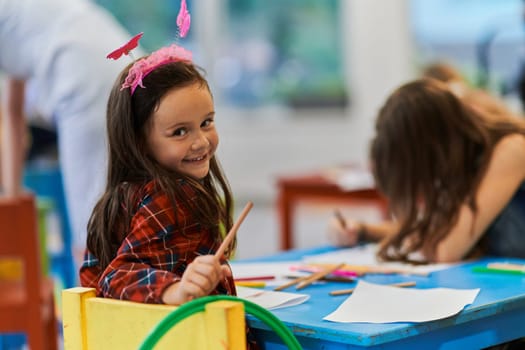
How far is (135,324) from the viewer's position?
124 cm

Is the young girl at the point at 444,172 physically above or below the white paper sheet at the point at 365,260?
above

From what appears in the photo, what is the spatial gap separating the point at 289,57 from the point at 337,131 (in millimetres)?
756

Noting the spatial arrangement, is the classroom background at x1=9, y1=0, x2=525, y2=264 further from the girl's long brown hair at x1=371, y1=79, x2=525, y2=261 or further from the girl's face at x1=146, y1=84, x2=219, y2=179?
the girl's face at x1=146, y1=84, x2=219, y2=179

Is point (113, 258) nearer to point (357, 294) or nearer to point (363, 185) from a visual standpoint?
point (357, 294)

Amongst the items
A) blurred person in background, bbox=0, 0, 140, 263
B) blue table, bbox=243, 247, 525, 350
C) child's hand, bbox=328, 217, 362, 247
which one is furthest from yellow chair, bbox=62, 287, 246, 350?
child's hand, bbox=328, 217, 362, 247

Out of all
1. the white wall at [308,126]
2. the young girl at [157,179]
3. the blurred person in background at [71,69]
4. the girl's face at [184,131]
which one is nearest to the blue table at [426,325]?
the young girl at [157,179]

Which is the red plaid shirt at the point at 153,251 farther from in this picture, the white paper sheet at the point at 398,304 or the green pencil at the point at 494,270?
the green pencil at the point at 494,270

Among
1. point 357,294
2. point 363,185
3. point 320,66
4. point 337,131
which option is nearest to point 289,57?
point 320,66

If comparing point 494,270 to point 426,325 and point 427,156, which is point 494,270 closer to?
point 427,156

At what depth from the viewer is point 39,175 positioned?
3500 millimetres

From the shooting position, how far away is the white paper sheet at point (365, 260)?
71.3 inches

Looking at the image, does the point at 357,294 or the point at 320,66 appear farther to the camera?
the point at 320,66

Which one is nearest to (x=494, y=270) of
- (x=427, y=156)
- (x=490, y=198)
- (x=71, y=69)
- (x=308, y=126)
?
(x=490, y=198)

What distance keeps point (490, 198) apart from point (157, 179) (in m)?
0.89
